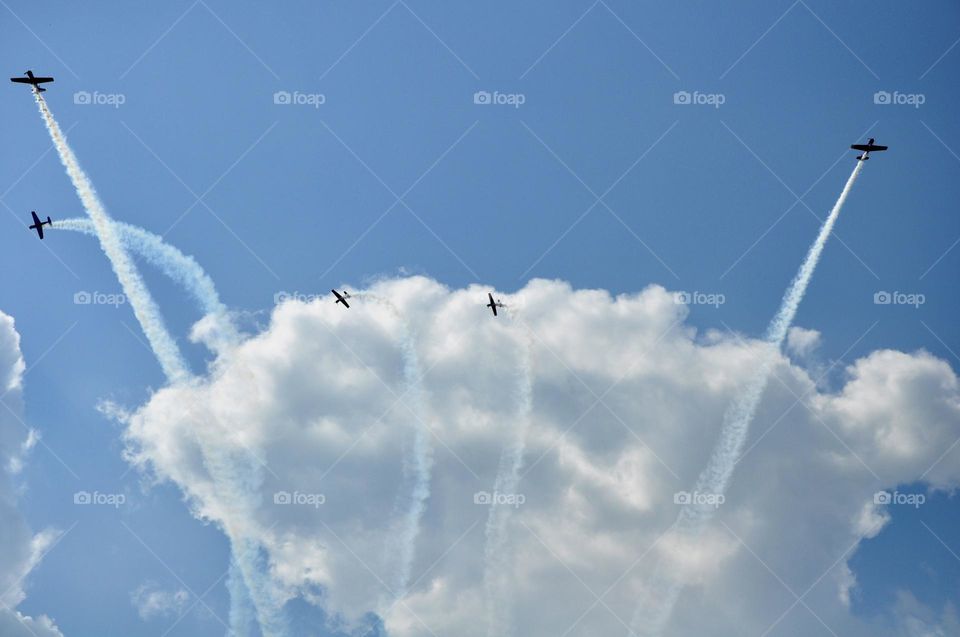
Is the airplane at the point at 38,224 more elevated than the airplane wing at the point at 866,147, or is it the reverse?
the airplane wing at the point at 866,147

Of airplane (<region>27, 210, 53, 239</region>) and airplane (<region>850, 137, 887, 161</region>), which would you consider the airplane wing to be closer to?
airplane (<region>850, 137, 887, 161</region>)

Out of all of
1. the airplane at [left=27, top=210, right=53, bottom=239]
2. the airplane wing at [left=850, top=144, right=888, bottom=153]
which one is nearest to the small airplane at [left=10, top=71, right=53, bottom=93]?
the airplane at [left=27, top=210, right=53, bottom=239]

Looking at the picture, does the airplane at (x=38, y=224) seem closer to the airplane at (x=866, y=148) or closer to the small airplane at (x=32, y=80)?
the small airplane at (x=32, y=80)

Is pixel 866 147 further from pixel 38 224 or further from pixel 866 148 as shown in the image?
pixel 38 224

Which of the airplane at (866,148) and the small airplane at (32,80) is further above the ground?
the airplane at (866,148)

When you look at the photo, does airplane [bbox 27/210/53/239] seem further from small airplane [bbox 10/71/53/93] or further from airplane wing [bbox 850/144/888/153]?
airplane wing [bbox 850/144/888/153]

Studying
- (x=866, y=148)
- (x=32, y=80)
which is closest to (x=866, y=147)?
(x=866, y=148)

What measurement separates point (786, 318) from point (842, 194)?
54.2 feet

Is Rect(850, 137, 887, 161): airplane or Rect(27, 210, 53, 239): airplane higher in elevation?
Rect(850, 137, 887, 161): airplane

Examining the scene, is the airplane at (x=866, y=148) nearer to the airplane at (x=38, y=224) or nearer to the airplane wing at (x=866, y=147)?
the airplane wing at (x=866, y=147)

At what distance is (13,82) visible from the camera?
11200 cm

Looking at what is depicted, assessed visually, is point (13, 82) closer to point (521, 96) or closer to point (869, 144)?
point (521, 96)

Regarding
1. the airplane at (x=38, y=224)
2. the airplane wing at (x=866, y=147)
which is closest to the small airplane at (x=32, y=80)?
the airplane at (x=38, y=224)

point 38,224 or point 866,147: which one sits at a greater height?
point 866,147
